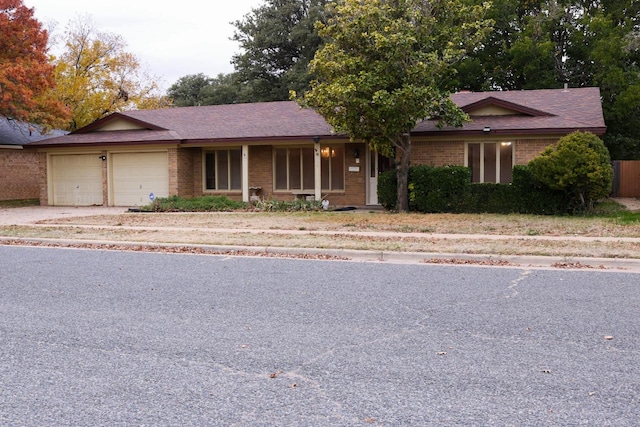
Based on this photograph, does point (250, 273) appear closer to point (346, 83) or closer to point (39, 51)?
point (346, 83)

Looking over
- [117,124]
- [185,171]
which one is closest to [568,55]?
[185,171]

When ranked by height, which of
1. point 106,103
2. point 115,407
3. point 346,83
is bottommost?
point 115,407

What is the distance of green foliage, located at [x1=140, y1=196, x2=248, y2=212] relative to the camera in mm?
20375

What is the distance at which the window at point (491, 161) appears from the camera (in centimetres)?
2014

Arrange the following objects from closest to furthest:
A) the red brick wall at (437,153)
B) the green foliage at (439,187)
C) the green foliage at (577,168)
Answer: the green foliage at (577,168), the green foliage at (439,187), the red brick wall at (437,153)

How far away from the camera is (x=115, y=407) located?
384 cm

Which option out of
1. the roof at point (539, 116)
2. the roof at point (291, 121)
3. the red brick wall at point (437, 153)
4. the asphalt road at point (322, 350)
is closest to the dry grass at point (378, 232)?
the asphalt road at point (322, 350)

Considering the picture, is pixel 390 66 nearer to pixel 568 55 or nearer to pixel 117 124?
pixel 117 124

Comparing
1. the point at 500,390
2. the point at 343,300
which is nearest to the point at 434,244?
the point at 343,300

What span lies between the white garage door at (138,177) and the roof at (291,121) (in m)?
0.88

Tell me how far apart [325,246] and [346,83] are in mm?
7280

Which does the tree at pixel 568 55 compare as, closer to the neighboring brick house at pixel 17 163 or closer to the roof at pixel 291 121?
the roof at pixel 291 121

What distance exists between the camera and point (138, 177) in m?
23.6

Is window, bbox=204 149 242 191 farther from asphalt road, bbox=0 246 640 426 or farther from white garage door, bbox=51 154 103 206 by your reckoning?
asphalt road, bbox=0 246 640 426
